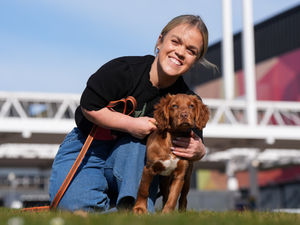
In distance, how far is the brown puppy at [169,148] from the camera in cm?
493

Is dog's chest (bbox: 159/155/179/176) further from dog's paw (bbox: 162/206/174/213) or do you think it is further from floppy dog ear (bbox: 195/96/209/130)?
floppy dog ear (bbox: 195/96/209/130)

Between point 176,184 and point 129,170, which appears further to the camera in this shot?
point 129,170

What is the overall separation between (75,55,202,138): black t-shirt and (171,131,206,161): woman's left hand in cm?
66

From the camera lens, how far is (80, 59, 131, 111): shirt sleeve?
5.22m

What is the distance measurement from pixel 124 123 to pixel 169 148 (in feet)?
1.69

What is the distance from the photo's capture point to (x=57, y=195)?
218 inches

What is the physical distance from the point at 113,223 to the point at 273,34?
52.8m

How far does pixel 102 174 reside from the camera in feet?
Answer: 19.0

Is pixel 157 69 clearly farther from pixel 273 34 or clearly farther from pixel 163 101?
pixel 273 34

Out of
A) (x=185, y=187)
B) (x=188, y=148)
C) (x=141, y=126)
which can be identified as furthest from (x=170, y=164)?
(x=185, y=187)

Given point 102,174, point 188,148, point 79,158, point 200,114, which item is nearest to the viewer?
point 188,148

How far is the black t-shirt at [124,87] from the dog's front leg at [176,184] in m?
0.84

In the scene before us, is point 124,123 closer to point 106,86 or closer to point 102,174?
point 106,86

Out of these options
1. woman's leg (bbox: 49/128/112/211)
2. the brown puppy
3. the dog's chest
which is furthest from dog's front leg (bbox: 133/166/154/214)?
woman's leg (bbox: 49/128/112/211)
